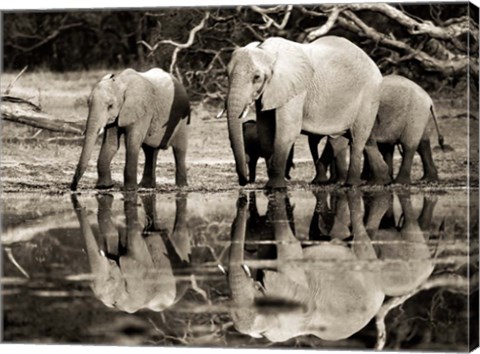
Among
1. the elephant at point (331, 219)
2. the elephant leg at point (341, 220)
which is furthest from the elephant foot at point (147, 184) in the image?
the elephant leg at point (341, 220)

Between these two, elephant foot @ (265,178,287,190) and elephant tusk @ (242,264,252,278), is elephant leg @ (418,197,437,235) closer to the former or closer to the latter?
elephant foot @ (265,178,287,190)

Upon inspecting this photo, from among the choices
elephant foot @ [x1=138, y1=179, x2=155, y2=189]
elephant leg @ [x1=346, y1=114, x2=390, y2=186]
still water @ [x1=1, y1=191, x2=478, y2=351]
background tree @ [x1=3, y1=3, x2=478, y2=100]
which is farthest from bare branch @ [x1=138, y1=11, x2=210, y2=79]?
elephant leg @ [x1=346, y1=114, x2=390, y2=186]

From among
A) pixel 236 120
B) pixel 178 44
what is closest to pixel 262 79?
pixel 236 120

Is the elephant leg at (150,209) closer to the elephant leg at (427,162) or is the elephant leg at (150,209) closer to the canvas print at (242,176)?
the canvas print at (242,176)

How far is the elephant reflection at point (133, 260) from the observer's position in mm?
7309

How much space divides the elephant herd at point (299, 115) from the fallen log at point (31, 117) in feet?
0.32

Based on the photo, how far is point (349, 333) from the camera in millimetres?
6973

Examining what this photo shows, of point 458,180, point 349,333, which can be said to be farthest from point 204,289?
point 458,180

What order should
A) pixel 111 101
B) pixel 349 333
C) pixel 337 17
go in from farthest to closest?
pixel 111 101 < pixel 337 17 < pixel 349 333

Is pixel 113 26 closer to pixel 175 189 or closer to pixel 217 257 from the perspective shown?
pixel 175 189

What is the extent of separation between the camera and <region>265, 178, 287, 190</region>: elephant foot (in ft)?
25.7

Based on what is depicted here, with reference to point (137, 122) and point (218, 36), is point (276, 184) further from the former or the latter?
point (137, 122)

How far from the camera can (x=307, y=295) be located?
280 inches

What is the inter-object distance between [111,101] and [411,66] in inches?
64.0
